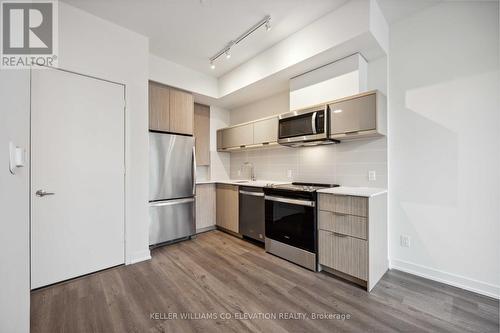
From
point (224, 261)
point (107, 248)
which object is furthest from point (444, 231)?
point (107, 248)

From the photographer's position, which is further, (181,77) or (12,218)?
(181,77)

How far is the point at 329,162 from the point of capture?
303 centimetres

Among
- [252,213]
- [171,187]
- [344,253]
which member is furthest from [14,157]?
[252,213]

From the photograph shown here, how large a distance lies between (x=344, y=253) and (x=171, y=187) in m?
2.50

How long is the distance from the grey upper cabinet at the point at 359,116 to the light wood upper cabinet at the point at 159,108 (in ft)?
7.74

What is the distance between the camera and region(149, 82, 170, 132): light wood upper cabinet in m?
3.12

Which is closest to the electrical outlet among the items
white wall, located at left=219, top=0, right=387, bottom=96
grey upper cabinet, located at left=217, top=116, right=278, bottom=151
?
grey upper cabinet, located at left=217, top=116, right=278, bottom=151

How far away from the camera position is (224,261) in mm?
2738

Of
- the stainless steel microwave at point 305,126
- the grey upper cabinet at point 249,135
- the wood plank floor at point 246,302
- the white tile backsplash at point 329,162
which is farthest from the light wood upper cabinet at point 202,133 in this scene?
the wood plank floor at point 246,302

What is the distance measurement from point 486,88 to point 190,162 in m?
3.58

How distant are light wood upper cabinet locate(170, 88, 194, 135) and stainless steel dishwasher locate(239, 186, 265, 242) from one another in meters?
1.36

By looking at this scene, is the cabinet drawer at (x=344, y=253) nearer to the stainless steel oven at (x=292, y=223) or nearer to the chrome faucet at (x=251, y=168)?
the stainless steel oven at (x=292, y=223)

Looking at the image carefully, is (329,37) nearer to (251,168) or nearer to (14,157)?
(251,168)

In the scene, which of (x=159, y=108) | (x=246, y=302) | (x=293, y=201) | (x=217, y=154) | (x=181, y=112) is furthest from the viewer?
(x=217, y=154)
